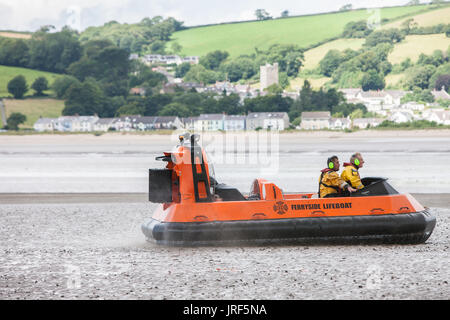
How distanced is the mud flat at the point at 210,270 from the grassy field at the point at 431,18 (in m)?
181

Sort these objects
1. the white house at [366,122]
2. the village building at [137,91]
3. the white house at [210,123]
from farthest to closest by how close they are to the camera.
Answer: the village building at [137,91]
the white house at [210,123]
the white house at [366,122]

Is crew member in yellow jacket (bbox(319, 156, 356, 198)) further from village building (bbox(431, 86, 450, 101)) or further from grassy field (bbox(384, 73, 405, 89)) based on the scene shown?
grassy field (bbox(384, 73, 405, 89))

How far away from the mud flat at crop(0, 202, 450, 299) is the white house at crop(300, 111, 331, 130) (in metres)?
88.7

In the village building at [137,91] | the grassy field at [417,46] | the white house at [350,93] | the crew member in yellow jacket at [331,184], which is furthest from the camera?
the grassy field at [417,46]

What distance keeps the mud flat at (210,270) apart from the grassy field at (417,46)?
166265 millimetres

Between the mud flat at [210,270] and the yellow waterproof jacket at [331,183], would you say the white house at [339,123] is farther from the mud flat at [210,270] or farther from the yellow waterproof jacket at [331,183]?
the yellow waterproof jacket at [331,183]

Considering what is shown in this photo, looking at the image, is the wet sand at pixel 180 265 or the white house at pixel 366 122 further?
the white house at pixel 366 122

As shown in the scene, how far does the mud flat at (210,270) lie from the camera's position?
7805 mm

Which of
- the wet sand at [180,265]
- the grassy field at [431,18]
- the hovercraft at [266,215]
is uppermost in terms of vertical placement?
the grassy field at [431,18]

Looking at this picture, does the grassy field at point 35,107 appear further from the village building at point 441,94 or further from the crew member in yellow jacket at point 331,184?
the crew member in yellow jacket at point 331,184

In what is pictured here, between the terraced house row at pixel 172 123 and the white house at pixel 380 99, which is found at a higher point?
the white house at pixel 380 99

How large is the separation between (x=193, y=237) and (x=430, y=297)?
3.88 metres

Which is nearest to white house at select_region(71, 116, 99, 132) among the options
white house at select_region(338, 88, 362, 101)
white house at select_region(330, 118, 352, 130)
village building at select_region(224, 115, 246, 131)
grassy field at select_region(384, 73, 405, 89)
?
village building at select_region(224, 115, 246, 131)

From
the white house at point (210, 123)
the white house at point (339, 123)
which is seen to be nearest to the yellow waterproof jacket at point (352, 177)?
the white house at point (339, 123)
